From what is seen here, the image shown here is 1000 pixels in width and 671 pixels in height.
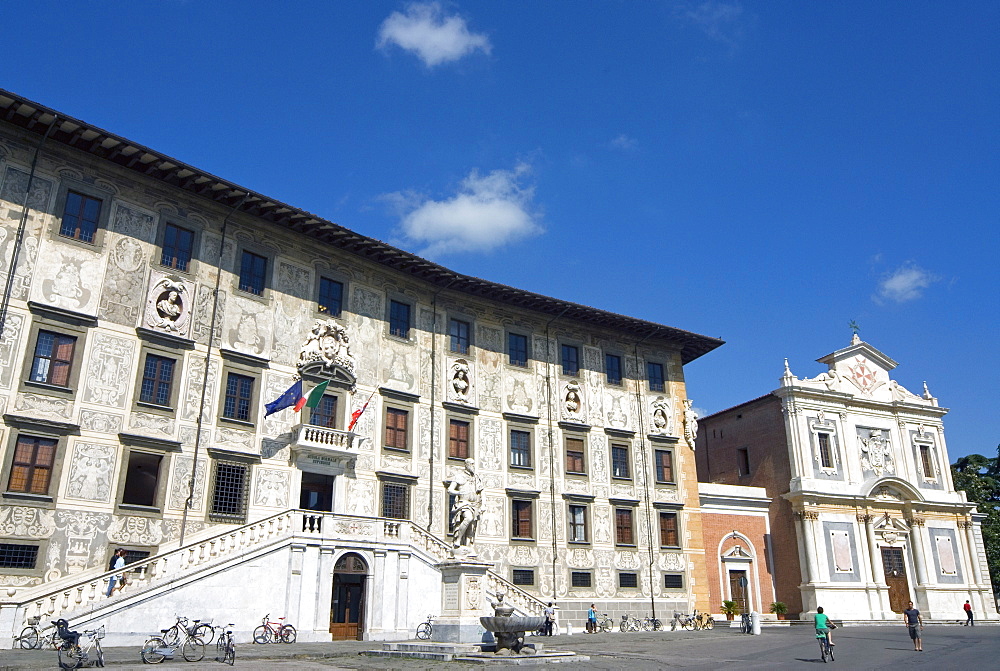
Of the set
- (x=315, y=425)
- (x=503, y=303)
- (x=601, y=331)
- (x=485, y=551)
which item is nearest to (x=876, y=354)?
(x=601, y=331)

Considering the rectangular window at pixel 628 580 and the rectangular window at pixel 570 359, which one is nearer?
the rectangular window at pixel 628 580

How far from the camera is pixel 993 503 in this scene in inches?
2315

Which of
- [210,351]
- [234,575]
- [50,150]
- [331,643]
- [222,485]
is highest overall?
[50,150]

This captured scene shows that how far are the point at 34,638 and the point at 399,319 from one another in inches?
646

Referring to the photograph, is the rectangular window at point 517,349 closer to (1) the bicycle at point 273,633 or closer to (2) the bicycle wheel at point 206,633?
(1) the bicycle at point 273,633

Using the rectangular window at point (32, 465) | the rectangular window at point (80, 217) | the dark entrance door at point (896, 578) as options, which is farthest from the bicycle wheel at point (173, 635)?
the dark entrance door at point (896, 578)

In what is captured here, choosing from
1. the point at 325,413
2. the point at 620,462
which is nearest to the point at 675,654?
the point at 620,462

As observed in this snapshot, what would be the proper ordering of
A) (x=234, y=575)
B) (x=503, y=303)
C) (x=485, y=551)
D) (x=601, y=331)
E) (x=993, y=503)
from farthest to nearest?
(x=993, y=503), (x=601, y=331), (x=503, y=303), (x=485, y=551), (x=234, y=575)

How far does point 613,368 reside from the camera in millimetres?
36594

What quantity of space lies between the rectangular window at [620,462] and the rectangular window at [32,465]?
21.8 metres

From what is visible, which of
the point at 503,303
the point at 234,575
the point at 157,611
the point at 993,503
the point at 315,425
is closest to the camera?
the point at 157,611

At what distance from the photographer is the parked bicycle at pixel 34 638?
58.7 feet

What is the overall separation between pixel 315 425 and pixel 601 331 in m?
15.0

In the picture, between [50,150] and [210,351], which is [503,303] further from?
[50,150]
